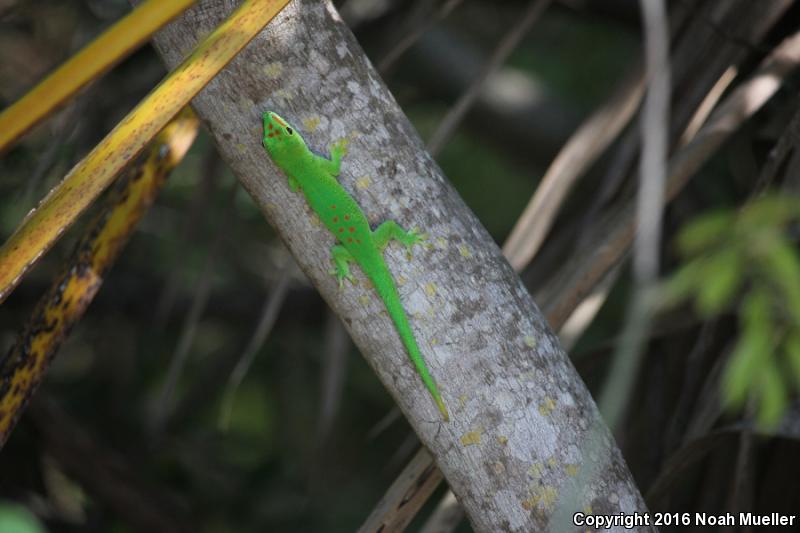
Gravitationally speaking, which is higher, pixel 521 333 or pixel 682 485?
pixel 521 333

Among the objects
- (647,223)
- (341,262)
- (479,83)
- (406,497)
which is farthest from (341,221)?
(479,83)

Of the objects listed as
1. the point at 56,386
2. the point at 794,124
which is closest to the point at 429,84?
the point at 56,386

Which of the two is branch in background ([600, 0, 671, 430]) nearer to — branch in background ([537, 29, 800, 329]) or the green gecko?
the green gecko

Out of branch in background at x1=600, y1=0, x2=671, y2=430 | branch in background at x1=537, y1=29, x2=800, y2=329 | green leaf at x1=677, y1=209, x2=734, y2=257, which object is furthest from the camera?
branch in background at x1=537, y1=29, x2=800, y2=329

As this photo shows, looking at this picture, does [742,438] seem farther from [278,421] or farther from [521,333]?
[278,421]

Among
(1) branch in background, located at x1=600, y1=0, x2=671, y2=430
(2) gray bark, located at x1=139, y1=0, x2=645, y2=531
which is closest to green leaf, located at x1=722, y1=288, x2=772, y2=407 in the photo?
(1) branch in background, located at x1=600, y1=0, x2=671, y2=430

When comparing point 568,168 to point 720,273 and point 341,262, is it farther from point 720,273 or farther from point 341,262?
point 720,273

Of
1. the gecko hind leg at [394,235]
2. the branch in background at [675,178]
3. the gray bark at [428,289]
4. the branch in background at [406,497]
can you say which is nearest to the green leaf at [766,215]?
the gray bark at [428,289]
